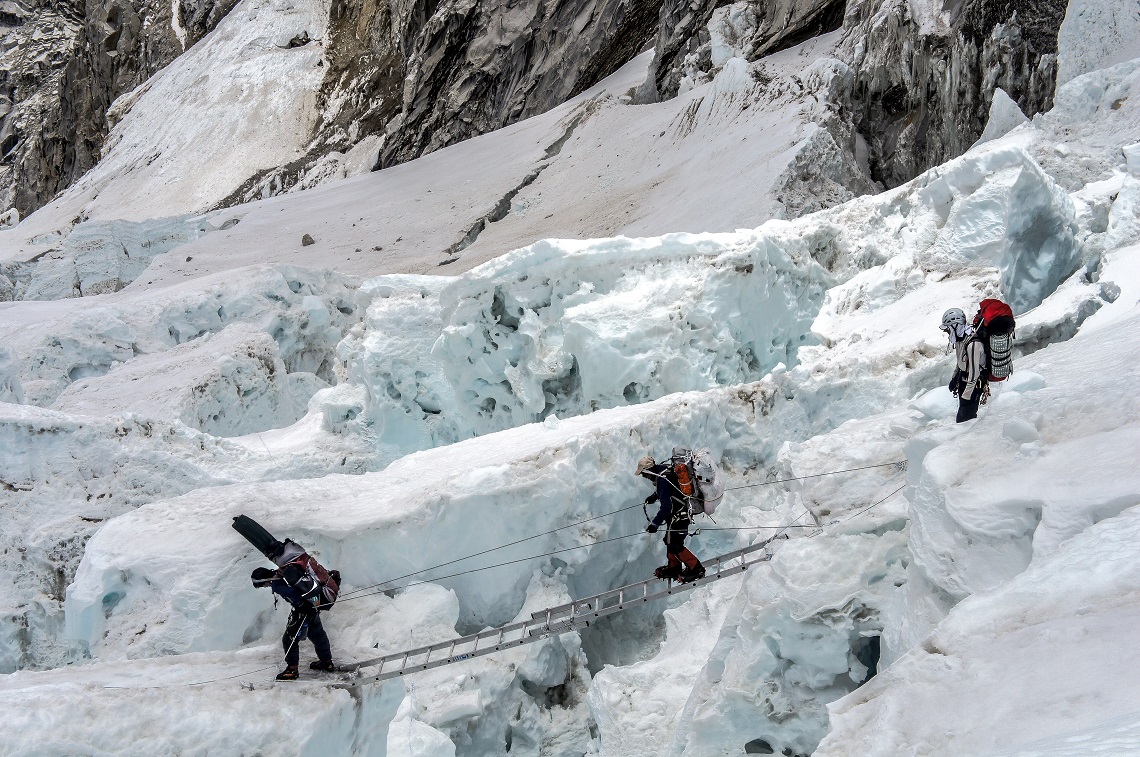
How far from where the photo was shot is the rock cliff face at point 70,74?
1852 inches

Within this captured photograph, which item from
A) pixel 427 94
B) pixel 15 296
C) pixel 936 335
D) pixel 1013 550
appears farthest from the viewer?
pixel 427 94

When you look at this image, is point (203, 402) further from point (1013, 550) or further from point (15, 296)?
point (15, 296)

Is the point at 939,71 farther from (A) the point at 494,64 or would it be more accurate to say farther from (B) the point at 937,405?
(A) the point at 494,64

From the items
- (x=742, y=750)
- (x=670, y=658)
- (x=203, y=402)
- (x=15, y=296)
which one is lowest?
(x=15, y=296)

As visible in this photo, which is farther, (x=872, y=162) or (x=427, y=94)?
(x=427, y=94)

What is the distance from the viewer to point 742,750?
5.59 meters

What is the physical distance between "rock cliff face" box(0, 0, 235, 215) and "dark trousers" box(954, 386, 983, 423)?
165 feet

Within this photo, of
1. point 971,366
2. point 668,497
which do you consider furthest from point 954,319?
point 668,497

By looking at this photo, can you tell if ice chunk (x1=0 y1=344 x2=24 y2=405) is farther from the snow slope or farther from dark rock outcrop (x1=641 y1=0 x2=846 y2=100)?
dark rock outcrop (x1=641 y1=0 x2=846 y2=100)

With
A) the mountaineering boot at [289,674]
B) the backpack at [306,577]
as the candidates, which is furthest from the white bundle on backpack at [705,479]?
the mountaineering boot at [289,674]

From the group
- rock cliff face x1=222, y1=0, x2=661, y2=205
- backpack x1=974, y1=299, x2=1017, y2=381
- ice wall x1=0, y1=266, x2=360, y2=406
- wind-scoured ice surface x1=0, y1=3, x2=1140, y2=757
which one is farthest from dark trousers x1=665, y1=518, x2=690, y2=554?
rock cliff face x1=222, y1=0, x2=661, y2=205

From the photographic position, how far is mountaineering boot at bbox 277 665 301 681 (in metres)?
4.84

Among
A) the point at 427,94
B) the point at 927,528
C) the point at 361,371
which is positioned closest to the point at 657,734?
the point at 927,528

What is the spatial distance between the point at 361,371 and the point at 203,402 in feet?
8.79
